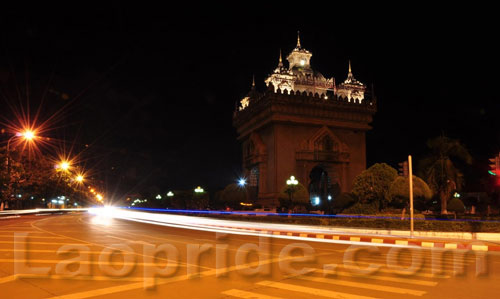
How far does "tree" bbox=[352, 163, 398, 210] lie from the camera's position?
26562 mm

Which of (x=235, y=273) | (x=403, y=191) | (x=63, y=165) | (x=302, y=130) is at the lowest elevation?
(x=235, y=273)

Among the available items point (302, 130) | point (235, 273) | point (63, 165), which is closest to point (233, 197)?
point (302, 130)

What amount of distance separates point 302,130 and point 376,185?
29.9 meters

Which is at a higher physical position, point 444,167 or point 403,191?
point 444,167

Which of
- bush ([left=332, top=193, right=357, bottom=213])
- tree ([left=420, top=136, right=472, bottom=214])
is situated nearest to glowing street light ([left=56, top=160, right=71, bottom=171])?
bush ([left=332, top=193, right=357, bottom=213])

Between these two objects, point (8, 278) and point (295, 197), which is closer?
point (8, 278)

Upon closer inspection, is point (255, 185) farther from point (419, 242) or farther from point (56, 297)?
point (56, 297)

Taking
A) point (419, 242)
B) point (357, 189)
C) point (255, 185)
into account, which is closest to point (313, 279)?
point (419, 242)

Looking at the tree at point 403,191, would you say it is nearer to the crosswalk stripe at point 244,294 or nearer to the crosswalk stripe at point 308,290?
the crosswalk stripe at point 308,290

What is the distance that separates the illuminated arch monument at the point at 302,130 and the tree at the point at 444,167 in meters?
23.0

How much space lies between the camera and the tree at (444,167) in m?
31.1

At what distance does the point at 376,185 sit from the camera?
26.6m

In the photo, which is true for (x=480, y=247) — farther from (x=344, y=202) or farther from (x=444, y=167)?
(x=344, y=202)

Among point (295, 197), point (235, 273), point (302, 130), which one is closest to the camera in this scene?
point (235, 273)
